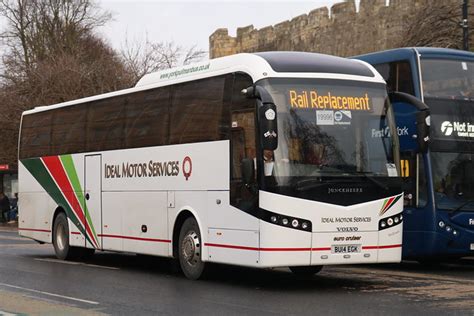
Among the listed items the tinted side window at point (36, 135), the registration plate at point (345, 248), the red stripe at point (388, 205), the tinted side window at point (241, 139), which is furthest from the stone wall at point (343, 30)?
the registration plate at point (345, 248)

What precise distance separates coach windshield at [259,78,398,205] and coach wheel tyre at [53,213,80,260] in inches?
320

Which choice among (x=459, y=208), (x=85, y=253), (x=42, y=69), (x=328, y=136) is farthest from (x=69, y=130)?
(x=42, y=69)

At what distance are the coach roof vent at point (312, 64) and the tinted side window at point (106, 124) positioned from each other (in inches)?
178

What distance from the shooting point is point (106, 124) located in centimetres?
1775

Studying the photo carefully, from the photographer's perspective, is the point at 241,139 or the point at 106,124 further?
the point at 106,124

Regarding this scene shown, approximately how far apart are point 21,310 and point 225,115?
4342 millimetres

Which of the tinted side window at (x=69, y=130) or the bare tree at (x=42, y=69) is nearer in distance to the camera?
the tinted side window at (x=69, y=130)

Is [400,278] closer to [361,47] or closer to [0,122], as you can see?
[361,47]

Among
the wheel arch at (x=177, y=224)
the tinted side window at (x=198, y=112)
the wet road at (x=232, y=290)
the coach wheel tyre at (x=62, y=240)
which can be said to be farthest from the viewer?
the coach wheel tyre at (x=62, y=240)

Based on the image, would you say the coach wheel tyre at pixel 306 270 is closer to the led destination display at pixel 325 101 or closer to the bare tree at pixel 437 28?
the led destination display at pixel 325 101

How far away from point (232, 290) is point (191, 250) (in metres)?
1.46

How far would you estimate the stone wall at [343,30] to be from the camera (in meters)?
32.6

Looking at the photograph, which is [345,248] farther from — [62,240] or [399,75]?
[62,240]

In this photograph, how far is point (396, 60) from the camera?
1684 centimetres
